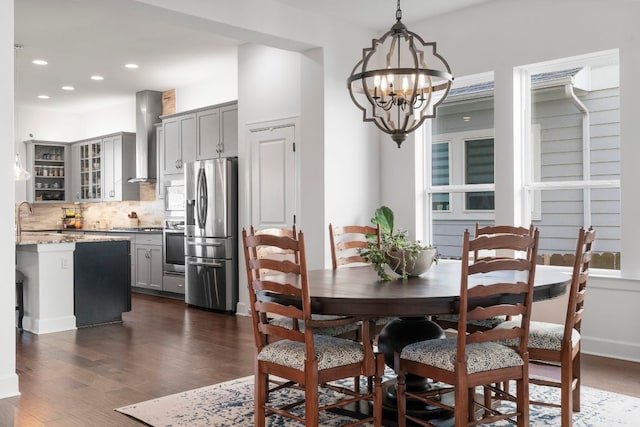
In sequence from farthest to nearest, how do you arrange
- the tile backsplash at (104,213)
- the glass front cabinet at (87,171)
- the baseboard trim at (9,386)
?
the glass front cabinet at (87,171), the tile backsplash at (104,213), the baseboard trim at (9,386)

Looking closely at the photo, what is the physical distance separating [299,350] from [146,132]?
6962 mm

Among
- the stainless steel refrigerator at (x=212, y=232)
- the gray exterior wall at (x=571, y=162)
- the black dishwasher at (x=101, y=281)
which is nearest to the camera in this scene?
the gray exterior wall at (x=571, y=162)

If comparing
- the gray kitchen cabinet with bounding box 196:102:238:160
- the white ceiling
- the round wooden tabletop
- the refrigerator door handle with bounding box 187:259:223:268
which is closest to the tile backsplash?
the white ceiling

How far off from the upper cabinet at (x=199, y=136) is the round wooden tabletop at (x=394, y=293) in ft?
13.7

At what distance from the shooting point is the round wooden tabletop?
2.64 m

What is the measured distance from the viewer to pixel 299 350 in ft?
9.38

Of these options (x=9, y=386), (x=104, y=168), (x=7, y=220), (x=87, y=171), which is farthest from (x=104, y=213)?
(x=9, y=386)

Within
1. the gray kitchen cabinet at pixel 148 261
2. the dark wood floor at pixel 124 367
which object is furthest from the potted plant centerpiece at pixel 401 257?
the gray kitchen cabinet at pixel 148 261

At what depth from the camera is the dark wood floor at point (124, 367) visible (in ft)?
11.9

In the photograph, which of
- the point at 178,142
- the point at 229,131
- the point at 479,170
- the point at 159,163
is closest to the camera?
the point at 479,170

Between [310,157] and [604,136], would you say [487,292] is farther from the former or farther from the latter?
[310,157]

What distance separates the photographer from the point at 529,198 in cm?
540

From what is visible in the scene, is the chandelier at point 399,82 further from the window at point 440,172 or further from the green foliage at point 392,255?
the window at point 440,172

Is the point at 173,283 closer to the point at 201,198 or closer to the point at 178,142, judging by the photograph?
the point at 201,198
